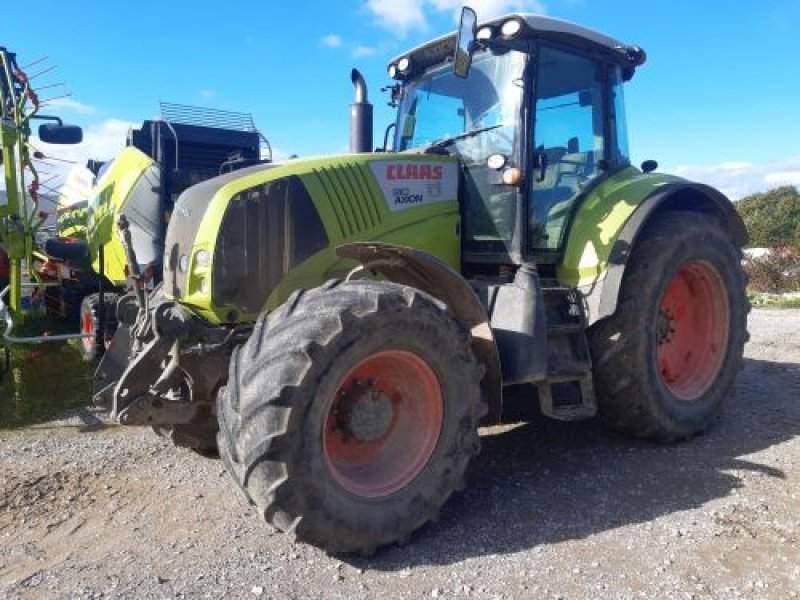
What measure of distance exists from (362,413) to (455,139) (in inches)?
84.3

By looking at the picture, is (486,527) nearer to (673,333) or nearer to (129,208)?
(673,333)

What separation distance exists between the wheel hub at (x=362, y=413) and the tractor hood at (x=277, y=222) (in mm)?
754

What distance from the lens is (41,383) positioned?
6227 millimetres

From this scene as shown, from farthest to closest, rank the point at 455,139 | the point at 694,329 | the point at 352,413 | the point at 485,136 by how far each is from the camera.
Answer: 1. the point at 694,329
2. the point at 455,139
3. the point at 485,136
4. the point at 352,413

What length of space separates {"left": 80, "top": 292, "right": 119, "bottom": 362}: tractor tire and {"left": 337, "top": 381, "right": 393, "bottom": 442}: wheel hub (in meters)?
3.29

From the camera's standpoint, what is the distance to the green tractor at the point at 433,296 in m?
3.13

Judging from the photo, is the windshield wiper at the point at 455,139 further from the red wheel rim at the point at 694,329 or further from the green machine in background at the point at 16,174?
the green machine in background at the point at 16,174

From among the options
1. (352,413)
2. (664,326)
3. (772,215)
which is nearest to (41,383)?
(352,413)

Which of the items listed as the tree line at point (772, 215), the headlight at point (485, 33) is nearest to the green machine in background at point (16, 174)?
the headlight at point (485, 33)

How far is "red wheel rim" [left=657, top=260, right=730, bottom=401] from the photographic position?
16.6 feet

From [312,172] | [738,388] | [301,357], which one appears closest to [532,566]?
[301,357]

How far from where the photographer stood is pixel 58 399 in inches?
241

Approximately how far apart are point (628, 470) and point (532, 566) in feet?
4.58

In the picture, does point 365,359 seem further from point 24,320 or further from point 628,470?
point 24,320
